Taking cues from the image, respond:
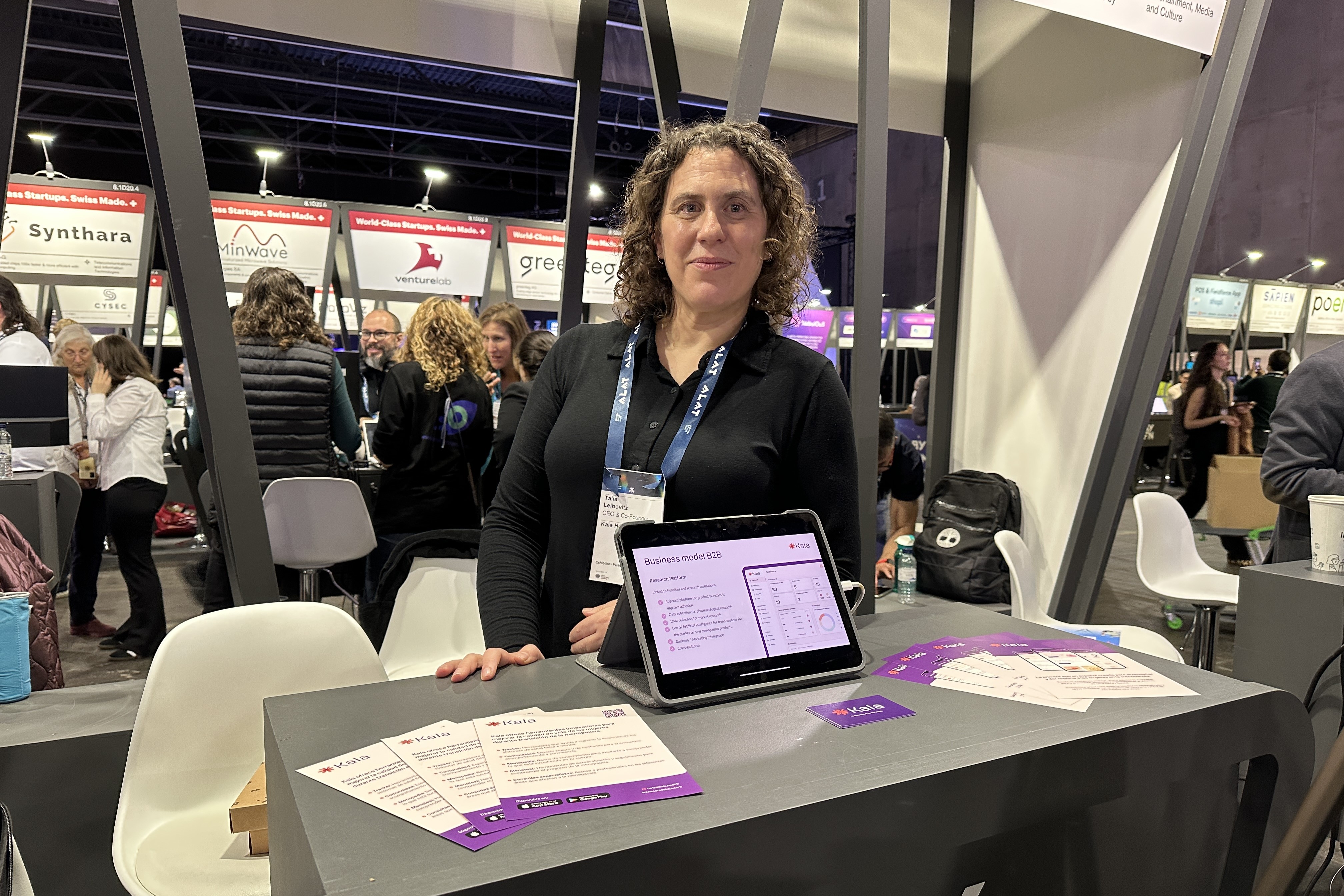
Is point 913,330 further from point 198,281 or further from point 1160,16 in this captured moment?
point 198,281

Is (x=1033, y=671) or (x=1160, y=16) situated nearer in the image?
(x=1033, y=671)

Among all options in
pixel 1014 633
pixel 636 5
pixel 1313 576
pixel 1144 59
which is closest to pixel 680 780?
pixel 1014 633

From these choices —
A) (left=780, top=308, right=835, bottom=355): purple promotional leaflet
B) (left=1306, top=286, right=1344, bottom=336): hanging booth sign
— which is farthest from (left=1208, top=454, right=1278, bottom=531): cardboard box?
(left=1306, top=286, right=1344, bottom=336): hanging booth sign

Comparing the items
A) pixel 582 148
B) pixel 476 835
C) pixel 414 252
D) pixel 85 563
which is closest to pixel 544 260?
pixel 414 252

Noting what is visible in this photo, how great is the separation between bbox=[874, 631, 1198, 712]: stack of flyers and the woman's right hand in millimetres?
467

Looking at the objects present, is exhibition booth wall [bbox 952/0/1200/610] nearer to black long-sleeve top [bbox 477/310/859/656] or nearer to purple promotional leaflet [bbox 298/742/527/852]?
black long-sleeve top [bbox 477/310/859/656]

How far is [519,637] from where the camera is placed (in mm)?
1324

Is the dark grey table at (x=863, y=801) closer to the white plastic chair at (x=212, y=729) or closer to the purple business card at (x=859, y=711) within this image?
the purple business card at (x=859, y=711)

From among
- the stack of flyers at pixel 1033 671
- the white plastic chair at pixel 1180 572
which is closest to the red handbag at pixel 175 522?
the white plastic chair at pixel 1180 572

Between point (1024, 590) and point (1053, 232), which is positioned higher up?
point (1053, 232)

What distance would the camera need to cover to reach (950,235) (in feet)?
16.2

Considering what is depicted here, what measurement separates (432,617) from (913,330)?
426 inches

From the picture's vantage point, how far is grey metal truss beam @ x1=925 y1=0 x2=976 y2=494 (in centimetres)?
484

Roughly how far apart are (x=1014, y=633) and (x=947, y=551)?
2.78 m
